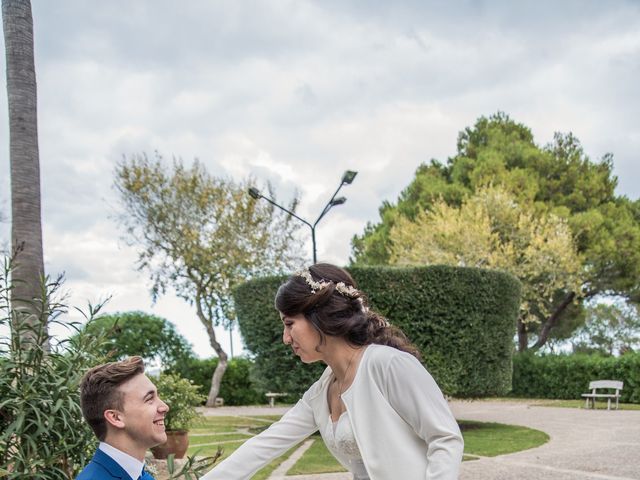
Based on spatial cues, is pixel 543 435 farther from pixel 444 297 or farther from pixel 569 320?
pixel 569 320

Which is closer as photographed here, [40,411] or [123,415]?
[123,415]

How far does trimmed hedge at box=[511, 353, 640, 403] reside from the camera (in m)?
24.8

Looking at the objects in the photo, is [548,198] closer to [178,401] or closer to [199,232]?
[199,232]

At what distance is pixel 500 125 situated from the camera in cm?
3628

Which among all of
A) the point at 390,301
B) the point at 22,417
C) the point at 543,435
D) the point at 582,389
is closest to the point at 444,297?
the point at 390,301

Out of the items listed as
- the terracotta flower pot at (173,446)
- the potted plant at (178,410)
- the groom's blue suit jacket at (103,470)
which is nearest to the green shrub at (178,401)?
the potted plant at (178,410)

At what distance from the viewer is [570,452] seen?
39.8 ft

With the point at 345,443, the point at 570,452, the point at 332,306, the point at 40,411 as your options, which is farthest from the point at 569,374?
the point at 332,306

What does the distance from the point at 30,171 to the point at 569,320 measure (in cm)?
3262

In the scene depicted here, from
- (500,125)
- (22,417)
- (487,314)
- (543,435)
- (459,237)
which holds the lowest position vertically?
(543,435)

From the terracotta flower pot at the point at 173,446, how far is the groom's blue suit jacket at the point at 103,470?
7613mm

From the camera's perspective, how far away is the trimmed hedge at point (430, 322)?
1430 cm

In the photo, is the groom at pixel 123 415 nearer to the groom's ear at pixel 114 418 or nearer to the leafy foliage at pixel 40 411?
the groom's ear at pixel 114 418

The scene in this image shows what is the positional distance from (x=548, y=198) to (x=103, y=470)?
1293 inches
